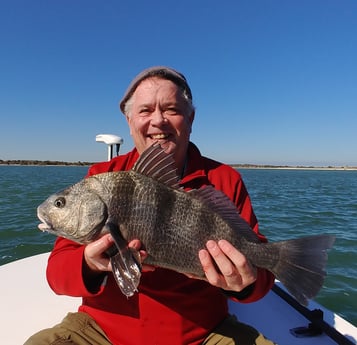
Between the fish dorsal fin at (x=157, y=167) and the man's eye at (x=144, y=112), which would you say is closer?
the fish dorsal fin at (x=157, y=167)

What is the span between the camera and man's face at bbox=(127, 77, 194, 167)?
3059mm

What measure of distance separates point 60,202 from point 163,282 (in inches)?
43.1

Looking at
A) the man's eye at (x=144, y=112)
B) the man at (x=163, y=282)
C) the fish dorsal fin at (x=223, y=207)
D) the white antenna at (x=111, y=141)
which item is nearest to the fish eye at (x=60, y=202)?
the man at (x=163, y=282)

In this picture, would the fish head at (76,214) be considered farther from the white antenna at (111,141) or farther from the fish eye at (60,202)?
the white antenna at (111,141)

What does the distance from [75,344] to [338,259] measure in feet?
25.6

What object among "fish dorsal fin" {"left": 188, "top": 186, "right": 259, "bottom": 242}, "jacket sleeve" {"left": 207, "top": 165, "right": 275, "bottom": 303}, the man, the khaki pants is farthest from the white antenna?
"fish dorsal fin" {"left": 188, "top": 186, "right": 259, "bottom": 242}

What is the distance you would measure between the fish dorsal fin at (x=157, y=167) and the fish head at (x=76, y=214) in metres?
0.39

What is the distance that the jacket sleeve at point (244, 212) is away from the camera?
259cm

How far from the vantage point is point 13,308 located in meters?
3.96

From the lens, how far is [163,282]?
2.70 meters

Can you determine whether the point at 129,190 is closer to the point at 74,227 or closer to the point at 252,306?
the point at 74,227

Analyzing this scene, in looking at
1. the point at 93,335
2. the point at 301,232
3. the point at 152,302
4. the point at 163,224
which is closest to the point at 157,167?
the point at 163,224

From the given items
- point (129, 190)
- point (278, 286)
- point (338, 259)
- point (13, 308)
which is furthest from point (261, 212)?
point (129, 190)

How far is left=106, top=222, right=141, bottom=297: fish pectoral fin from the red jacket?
1.46 ft
